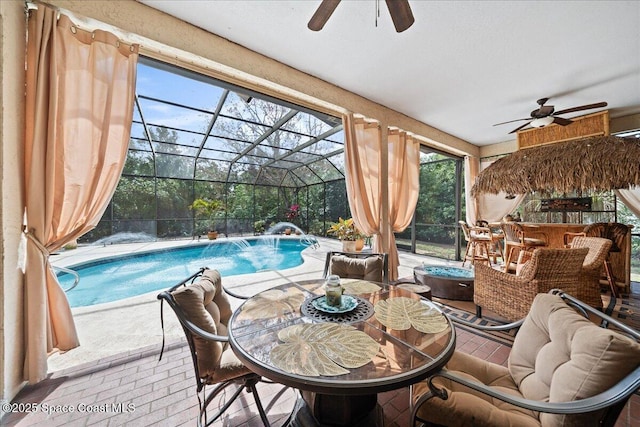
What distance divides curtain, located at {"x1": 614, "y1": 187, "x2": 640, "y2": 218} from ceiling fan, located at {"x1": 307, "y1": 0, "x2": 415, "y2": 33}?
17.3 feet

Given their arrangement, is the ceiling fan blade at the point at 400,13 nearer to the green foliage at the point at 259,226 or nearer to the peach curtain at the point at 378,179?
the peach curtain at the point at 378,179

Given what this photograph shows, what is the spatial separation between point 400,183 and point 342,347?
336 cm

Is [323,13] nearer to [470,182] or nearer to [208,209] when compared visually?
[470,182]

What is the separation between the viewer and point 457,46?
2342mm

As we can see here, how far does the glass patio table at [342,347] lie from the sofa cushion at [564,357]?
0.37 m

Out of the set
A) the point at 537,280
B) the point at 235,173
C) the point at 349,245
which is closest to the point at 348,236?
the point at 349,245

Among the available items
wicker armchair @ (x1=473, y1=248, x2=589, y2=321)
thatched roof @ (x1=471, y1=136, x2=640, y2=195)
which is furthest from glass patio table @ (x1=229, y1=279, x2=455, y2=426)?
thatched roof @ (x1=471, y1=136, x2=640, y2=195)

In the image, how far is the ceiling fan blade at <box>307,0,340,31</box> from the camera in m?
1.40

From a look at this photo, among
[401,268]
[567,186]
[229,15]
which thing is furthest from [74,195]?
[567,186]

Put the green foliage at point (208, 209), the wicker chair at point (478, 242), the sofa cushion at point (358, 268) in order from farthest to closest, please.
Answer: the green foliage at point (208, 209)
the wicker chair at point (478, 242)
the sofa cushion at point (358, 268)

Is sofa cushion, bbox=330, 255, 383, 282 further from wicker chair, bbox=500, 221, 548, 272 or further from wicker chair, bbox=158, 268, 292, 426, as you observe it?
wicker chair, bbox=500, 221, 548, 272

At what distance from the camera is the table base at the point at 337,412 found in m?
1.20

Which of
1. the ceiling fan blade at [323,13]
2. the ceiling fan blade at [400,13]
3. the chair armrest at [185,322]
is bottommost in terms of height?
the chair armrest at [185,322]

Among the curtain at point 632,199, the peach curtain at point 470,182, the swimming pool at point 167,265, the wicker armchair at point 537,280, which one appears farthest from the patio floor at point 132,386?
the peach curtain at point 470,182
